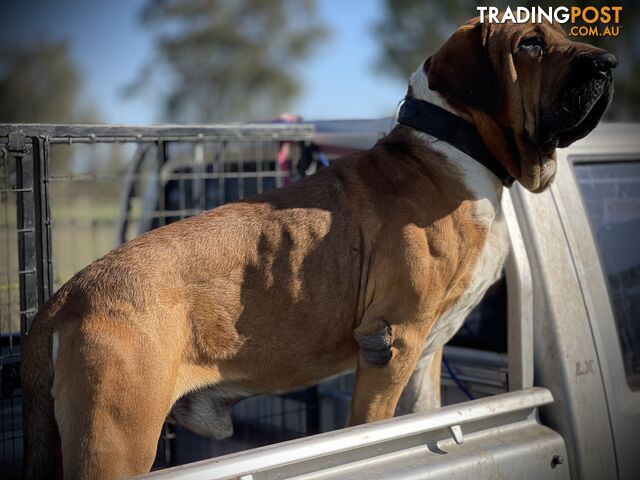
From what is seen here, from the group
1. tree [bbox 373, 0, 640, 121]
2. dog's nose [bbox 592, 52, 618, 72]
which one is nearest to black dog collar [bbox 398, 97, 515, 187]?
dog's nose [bbox 592, 52, 618, 72]

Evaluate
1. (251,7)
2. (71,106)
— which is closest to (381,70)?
(251,7)

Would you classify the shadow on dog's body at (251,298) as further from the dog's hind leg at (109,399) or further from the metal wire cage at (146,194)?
the metal wire cage at (146,194)

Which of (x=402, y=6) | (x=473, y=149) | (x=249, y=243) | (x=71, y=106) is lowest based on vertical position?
(x=249, y=243)

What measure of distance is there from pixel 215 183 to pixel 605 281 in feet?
7.41

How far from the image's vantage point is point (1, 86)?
40750 mm

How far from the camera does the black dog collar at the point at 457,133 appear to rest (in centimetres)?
289

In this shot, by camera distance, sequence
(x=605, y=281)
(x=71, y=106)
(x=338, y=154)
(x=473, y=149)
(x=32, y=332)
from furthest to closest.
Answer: (x=71, y=106), (x=338, y=154), (x=605, y=281), (x=473, y=149), (x=32, y=332)

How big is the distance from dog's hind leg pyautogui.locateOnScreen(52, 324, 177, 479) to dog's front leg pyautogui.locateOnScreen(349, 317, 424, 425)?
69 centimetres

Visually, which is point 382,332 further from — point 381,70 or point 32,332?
point 381,70

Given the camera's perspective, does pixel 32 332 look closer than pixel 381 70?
Yes

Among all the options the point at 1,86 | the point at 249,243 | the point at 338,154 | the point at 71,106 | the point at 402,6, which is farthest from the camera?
the point at 71,106

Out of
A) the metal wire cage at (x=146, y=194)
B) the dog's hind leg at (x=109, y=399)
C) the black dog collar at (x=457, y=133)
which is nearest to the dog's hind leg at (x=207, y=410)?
the dog's hind leg at (x=109, y=399)

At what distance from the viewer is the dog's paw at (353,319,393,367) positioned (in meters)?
2.69

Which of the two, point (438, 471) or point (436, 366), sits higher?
point (436, 366)
